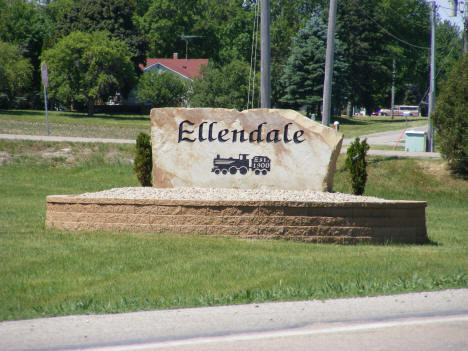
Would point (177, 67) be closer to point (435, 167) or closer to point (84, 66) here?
point (84, 66)

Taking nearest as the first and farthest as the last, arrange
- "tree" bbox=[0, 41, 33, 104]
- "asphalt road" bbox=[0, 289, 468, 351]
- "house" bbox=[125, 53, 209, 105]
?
"asphalt road" bbox=[0, 289, 468, 351] → "tree" bbox=[0, 41, 33, 104] → "house" bbox=[125, 53, 209, 105]

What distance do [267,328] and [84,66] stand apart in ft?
179

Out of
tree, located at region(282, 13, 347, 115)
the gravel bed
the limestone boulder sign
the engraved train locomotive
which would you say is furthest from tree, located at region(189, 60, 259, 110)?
the gravel bed

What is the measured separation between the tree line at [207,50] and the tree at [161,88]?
0.37ft

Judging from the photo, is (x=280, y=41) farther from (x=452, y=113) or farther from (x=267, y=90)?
(x=267, y=90)

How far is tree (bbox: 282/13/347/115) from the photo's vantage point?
5134 centimetres

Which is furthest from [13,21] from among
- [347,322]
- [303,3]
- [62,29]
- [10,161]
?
[347,322]

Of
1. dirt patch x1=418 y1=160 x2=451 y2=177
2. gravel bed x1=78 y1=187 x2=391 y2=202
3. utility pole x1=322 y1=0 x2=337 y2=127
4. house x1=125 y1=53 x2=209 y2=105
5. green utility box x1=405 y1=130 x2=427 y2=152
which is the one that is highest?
house x1=125 y1=53 x2=209 y2=105

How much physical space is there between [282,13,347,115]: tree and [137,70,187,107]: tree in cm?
1512

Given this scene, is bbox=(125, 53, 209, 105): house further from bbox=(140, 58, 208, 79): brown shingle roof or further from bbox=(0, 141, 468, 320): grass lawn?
bbox=(0, 141, 468, 320): grass lawn

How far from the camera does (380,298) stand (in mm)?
6547

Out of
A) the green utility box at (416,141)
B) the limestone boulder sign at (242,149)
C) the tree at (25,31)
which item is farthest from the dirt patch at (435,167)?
the tree at (25,31)

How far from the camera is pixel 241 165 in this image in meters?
13.1

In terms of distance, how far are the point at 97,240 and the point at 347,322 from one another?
485cm
